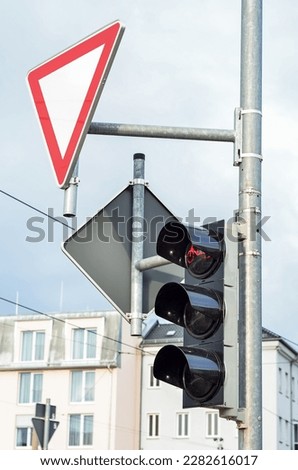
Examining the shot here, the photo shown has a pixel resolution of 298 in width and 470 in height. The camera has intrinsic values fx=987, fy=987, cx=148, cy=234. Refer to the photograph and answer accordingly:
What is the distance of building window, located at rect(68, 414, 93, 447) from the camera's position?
48312mm

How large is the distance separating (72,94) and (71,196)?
58cm

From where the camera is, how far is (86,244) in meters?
6.11

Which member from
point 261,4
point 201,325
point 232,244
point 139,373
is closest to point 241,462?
point 201,325

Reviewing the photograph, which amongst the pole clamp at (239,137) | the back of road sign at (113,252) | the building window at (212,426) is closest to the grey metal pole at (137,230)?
the back of road sign at (113,252)

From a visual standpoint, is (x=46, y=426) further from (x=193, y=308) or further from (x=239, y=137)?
(x=193, y=308)

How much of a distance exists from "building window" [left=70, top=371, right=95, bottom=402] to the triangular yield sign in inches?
1726

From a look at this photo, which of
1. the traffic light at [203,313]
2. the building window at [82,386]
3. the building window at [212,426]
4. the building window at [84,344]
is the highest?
the building window at [84,344]

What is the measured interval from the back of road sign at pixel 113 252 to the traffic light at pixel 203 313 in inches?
17.6

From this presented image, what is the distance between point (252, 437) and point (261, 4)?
2648 mm

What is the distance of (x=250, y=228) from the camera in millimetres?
5652

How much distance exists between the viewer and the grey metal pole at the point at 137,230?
6074mm

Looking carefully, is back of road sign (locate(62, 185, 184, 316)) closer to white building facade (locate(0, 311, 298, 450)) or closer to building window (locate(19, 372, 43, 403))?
white building facade (locate(0, 311, 298, 450))

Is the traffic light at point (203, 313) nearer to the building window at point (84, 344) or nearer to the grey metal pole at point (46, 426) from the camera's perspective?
the grey metal pole at point (46, 426)

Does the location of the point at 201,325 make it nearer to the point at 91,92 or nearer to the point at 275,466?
the point at 275,466
